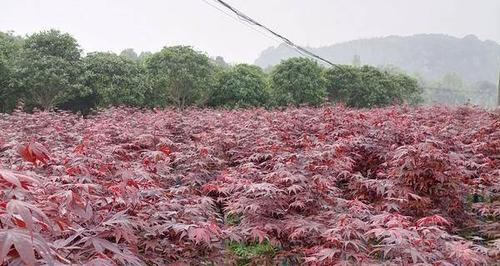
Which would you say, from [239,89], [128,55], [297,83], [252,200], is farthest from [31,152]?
[128,55]

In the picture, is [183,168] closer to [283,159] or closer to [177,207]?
[283,159]

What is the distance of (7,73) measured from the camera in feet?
44.0

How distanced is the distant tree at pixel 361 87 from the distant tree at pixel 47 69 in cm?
1102

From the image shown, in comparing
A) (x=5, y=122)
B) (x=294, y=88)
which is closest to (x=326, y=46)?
(x=294, y=88)

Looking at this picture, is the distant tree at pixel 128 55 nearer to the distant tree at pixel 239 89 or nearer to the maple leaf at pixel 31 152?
the distant tree at pixel 239 89

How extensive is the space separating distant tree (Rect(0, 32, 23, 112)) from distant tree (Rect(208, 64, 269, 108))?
6.87 metres

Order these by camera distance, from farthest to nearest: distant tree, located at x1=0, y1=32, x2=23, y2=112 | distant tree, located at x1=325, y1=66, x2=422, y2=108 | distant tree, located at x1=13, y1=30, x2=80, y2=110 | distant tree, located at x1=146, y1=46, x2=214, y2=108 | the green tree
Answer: distant tree, located at x1=325, y1=66, x2=422, y2=108 < distant tree, located at x1=146, y1=46, x2=214, y2=108 < the green tree < distant tree, located at x1=13, y1=30, x2=80, y2=110 < distant tree, located at x1=0, y1=32, x2=23, y2=112

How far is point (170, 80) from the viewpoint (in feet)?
51.9

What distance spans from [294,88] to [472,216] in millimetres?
13606

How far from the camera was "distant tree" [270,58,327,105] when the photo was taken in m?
17.8

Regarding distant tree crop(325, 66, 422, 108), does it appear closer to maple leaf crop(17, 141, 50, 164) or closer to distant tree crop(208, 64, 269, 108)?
distant tree crop(208, 64, 269, 108)

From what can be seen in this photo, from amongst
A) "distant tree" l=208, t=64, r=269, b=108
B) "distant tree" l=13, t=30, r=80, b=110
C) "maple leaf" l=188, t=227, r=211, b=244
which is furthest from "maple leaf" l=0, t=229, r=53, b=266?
"distant tree" l=208, t=64, r=269, b=108

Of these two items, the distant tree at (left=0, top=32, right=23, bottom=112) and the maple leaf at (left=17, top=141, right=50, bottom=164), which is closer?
the maple leaf at (left=17, top=141, right=50, bottom=164)

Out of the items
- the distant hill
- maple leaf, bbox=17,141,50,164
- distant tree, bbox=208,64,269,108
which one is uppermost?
the distant hill
